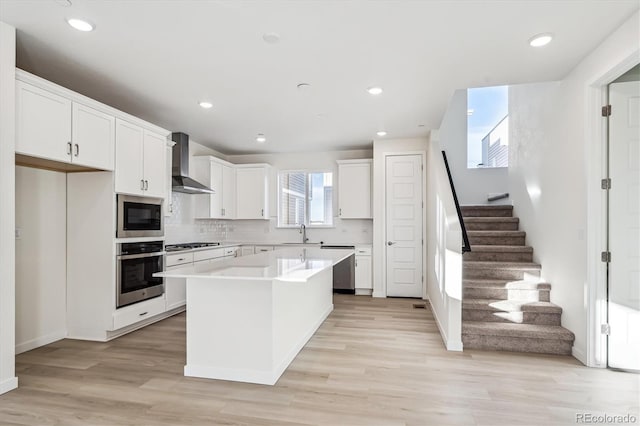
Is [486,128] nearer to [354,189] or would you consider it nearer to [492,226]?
[492,226]

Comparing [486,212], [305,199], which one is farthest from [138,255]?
[486,212]

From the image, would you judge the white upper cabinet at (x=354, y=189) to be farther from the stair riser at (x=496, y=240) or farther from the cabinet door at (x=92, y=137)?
the cabinet door at (x=92, y=137)

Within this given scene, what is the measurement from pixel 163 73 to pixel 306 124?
214 cm

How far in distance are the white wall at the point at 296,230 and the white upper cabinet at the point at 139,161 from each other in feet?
9.11

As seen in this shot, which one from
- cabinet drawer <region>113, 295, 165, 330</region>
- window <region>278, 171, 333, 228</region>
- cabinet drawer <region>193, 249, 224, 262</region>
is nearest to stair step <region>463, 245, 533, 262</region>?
window <region>278, 171, 333, 228</region>

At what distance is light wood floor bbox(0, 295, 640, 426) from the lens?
86.7 inches

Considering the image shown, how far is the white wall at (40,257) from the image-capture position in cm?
334

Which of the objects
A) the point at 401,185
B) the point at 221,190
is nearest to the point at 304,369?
the point at 401,185

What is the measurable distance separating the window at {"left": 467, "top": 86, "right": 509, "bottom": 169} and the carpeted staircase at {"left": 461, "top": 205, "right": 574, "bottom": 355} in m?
1.97

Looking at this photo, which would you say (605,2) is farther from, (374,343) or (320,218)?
(320,218)

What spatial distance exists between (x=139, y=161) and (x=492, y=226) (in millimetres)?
4568

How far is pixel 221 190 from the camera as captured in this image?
628 centimetres

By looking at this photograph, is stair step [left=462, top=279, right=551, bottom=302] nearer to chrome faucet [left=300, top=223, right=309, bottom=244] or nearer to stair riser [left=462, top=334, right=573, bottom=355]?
stair riser [left=462, top=334, right=573, bottom=355]

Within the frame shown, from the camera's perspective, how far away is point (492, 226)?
4875mm
